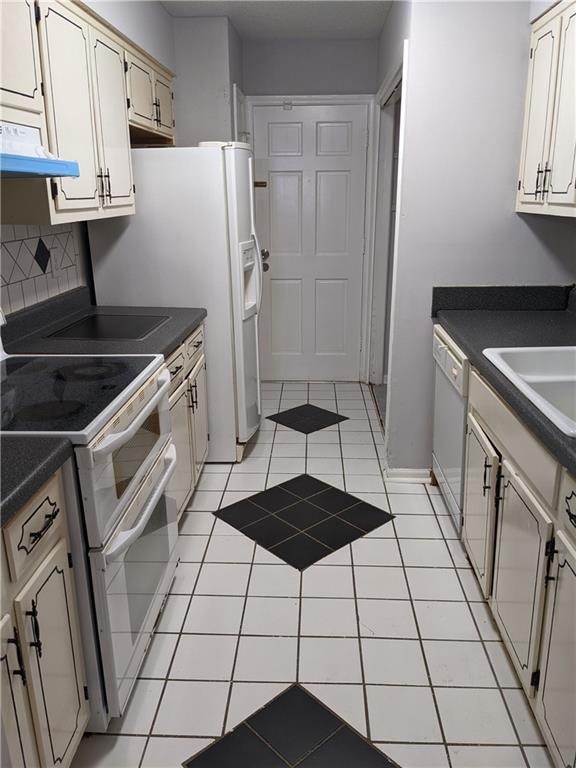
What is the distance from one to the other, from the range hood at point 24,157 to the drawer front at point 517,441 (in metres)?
1.45

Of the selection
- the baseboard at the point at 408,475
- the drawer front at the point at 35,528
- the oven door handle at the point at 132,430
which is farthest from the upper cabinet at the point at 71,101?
the baseboard at the point at 408,475

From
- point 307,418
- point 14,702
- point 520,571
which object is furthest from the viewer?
point 307,418

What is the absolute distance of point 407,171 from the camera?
9.15 feet

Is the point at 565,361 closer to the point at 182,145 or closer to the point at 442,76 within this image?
the point at 442,76

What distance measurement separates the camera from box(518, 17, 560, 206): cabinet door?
2.35 metres

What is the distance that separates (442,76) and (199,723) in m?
2.67

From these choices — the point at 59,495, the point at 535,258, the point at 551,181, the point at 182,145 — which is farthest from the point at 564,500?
the point at 182,145

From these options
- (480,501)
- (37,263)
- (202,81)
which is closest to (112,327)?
(37,263)

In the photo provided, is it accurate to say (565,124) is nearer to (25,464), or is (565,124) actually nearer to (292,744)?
(25,464)

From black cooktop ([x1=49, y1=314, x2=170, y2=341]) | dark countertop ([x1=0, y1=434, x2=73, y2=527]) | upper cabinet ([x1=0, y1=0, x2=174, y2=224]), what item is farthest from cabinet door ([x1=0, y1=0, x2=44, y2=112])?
dark countertop ([x1=0, y1=434, x2=73, y2=527])

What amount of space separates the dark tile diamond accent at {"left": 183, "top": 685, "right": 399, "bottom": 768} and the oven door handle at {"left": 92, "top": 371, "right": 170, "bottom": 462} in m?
0.88

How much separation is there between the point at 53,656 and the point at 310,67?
410cm

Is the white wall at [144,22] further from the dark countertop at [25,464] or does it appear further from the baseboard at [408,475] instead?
the baseboard at [408,475]

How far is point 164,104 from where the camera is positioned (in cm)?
348
